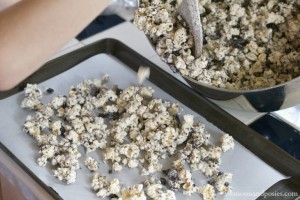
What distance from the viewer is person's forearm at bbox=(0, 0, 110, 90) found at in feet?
2.55

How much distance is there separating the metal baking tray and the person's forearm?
18 centimetres

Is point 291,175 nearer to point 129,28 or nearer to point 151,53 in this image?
point 151,53

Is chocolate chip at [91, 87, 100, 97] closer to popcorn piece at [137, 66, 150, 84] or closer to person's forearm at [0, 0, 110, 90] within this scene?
popcorn piece at [137, 66, 150, 84]

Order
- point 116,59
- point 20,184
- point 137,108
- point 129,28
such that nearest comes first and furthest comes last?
point 20,184 → point 137,108 → point 116,59 → point 129,28

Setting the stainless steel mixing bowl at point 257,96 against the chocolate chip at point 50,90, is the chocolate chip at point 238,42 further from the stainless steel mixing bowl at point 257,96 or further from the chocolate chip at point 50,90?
the chocolate chip at point 50,90

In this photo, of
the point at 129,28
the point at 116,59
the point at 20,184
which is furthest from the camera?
the point at 129,28

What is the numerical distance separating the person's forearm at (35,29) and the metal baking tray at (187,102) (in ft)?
0.59

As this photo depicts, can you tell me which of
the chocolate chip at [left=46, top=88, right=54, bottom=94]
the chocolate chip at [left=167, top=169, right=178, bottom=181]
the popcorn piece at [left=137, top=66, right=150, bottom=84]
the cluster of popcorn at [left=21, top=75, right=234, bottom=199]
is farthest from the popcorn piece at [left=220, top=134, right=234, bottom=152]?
the chocolate chip at [left=46, top=88, right=54, bottom=94]

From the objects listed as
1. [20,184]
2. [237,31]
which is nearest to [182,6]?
[237,31]

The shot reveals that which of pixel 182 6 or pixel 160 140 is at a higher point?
pixel 182 6

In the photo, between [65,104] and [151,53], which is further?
[151,53]

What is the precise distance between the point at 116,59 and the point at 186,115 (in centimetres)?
24

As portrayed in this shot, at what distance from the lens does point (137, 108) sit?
3.26 ft

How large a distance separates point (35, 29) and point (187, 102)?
0.35m
